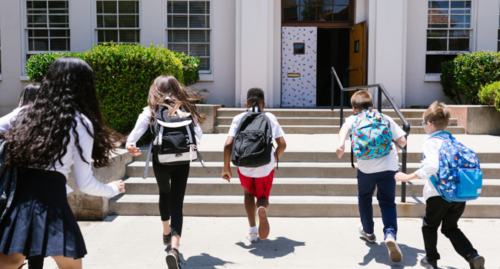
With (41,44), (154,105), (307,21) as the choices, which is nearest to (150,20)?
(41,44)

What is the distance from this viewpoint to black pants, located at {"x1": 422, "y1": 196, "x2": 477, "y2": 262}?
338 cm

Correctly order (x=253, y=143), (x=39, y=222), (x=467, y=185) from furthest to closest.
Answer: (x=253, y=143)
(x=467, y=185)
(x=39, y=222)

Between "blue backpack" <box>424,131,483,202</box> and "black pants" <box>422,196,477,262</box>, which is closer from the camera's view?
"blue backpack" <box>424,131,483,202</box>

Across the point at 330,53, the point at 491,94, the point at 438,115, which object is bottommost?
the point at 438,115

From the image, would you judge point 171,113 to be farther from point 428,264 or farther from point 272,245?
point 428,264

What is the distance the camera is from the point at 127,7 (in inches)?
432

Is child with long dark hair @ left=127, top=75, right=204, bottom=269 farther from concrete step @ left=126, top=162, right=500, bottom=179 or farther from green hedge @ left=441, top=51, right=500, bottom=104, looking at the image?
green hedge @ left=441, top=51, right=500, bottom=104

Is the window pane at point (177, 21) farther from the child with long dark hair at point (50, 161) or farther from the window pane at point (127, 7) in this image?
the child with long dark hair at point (50, 161)

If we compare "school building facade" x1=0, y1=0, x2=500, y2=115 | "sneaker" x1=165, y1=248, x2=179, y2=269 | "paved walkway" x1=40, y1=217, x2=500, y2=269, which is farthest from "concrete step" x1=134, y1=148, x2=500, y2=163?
"school building facade" x1=0, y1=0, x2=500, y2=115

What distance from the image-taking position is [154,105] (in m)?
3.77

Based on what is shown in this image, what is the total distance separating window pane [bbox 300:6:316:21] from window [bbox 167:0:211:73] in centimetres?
261

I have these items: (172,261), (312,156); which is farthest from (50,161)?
(312,156)

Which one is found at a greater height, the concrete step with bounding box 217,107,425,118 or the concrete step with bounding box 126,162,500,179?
the concrete step with bounding box 217,107,425,118

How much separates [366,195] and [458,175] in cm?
103
